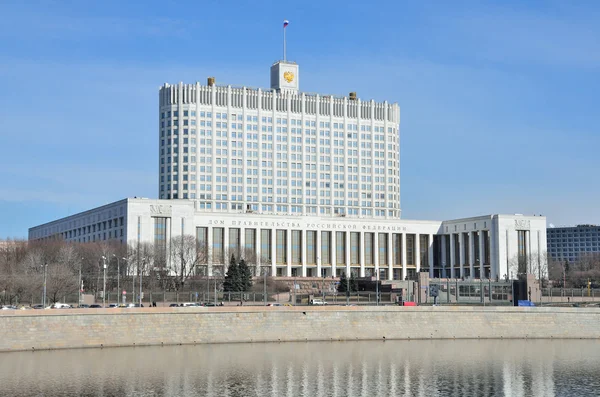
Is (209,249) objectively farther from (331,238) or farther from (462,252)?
(462,252)

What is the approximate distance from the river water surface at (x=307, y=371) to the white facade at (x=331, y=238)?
84.4 meters

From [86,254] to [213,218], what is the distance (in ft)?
122

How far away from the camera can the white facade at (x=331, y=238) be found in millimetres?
165875

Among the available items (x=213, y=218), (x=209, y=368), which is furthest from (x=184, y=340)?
(x=213, y=218)

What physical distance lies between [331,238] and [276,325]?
99226 millimetres

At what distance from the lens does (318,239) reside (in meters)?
184

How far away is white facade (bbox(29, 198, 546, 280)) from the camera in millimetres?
165875

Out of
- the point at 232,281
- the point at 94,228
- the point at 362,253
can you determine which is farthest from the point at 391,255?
the point at 232,281

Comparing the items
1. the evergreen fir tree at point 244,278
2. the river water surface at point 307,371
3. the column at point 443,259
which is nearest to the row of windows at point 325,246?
the column at point 443,259

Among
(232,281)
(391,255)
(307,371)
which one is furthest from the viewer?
(391,255)

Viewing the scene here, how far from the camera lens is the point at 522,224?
18012 centimetres

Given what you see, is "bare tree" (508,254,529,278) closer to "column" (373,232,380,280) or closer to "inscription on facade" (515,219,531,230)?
"inscription on facade" (515,219,531,230)

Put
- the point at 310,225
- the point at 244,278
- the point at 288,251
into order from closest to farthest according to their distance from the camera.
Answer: the point at 244,278 < the point at 288,251 < the point at 310,225

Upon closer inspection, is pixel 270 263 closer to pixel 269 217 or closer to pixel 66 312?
pixel 269 217
